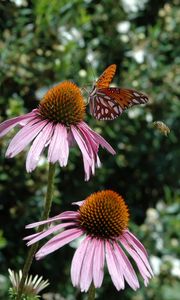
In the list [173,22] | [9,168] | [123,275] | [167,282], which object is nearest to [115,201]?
[123,275]

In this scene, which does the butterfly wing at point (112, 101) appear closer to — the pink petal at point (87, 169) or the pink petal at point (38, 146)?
the pink petal at point (38, 146)

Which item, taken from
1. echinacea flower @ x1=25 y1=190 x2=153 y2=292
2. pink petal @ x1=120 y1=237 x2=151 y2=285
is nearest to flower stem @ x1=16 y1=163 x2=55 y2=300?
echinacea flower @ x1=25 y1=190 x2=153 y2=292

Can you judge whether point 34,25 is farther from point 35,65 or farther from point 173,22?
point 173,22

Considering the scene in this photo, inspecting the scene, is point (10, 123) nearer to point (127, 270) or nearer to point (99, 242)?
point (99, 242)

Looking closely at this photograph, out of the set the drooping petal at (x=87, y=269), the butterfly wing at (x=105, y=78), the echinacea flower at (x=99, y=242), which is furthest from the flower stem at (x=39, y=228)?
the butterfly wing at (x=105, y=78)

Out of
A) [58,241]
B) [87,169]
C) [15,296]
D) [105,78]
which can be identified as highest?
[105,78]

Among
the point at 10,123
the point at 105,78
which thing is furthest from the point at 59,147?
the point at 105,78
